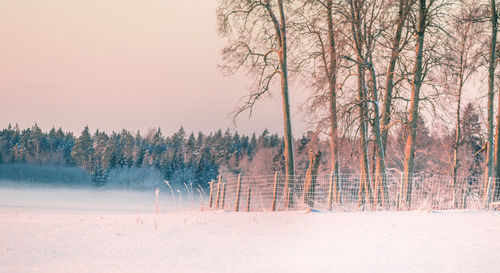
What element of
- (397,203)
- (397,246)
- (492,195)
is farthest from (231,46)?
(397,246)

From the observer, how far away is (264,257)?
15.8 feet

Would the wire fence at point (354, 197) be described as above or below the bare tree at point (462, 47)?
below

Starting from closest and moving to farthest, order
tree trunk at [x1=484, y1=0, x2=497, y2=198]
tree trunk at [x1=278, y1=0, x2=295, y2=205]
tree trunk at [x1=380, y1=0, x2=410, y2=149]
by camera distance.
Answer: tree trunk at [x1=380, y1=0, x2=410, y2=149] < tree trunk at [x1=278, y1=0, x2=295, y2=205] < tree trunk at [x1=484, y1=0, x2=497, y2=198]

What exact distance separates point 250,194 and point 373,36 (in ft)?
21.0

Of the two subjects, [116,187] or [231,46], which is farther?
[116,187]

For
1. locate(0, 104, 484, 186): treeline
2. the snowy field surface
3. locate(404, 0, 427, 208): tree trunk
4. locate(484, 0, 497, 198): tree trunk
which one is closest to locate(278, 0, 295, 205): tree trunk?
locate(404, 0, 427, 208): tree trunk

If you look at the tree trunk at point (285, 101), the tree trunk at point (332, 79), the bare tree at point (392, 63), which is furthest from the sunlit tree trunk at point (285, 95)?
the bare tree at point (392, 63)

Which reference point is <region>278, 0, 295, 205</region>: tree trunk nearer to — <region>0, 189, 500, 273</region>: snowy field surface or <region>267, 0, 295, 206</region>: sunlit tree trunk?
<region>267, 0, 295, 206</region>: sunlit tree trunk

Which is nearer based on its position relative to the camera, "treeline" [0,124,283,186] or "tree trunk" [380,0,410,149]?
"tree trunk" [380,0,410,149]

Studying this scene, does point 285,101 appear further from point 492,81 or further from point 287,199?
point 492,81

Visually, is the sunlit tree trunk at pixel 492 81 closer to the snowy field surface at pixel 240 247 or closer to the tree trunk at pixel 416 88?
the tree trunk at pixel 416 88

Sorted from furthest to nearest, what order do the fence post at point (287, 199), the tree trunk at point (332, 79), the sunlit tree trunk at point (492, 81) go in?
the sunlit tree trunk at point (492, 81), the tree trunk at point (332, 79), the fence post at point (287, 199)

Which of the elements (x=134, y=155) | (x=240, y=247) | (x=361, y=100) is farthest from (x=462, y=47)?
(x=134, y=155)

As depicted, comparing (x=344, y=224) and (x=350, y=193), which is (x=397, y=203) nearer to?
(x=350, y=193)
